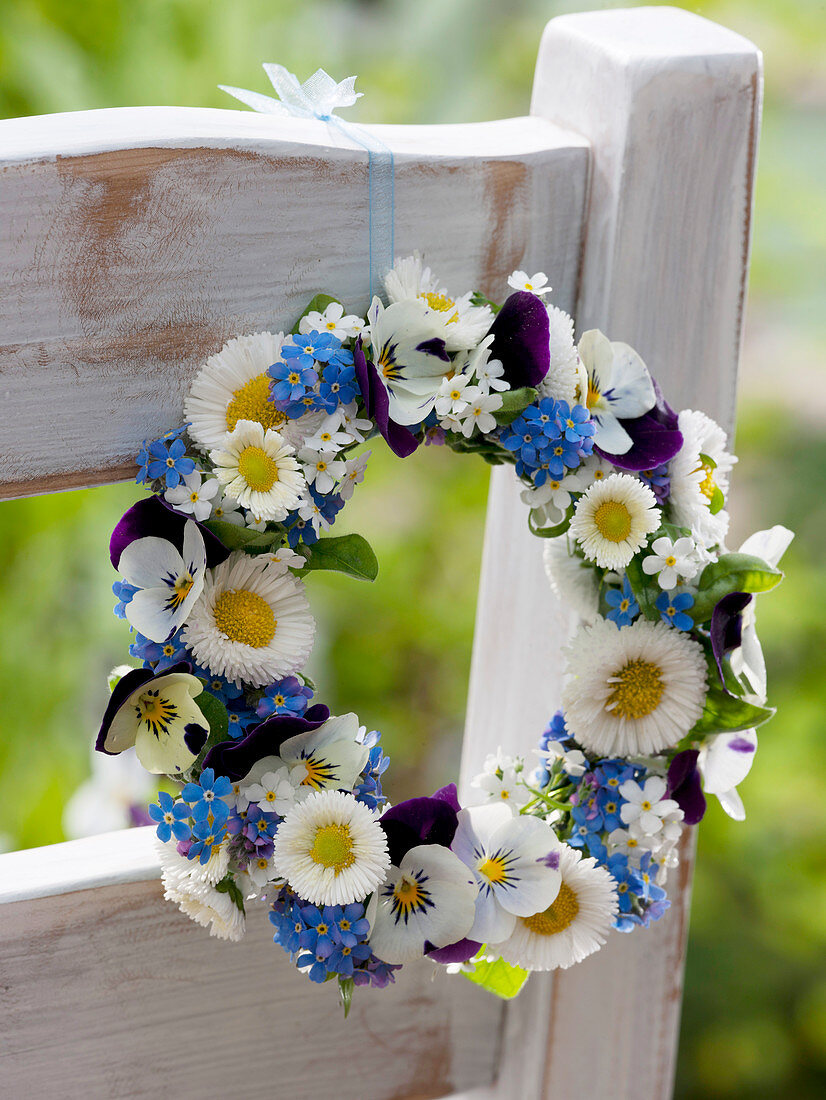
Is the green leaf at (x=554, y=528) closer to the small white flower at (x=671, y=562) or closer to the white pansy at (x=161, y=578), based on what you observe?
the small white flower at (x=671, y=562)

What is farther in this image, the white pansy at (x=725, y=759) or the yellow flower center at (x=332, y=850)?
the white pansy at (x=725, y=759)

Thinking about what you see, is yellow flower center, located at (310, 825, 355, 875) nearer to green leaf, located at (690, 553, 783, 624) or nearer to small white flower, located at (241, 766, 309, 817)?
small white flower, located at (241, 766, 309, 817)

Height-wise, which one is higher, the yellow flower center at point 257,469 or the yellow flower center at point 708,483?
the yellow flower center at point 257,469

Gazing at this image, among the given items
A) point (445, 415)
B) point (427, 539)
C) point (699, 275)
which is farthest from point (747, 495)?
point (445, 415)

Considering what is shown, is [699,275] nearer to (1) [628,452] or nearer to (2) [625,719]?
(1) [628,452]

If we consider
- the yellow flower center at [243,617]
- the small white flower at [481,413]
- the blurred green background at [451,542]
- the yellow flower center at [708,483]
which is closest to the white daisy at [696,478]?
the yellow flower center at [708,483]

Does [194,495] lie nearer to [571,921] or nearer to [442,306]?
[442,306]

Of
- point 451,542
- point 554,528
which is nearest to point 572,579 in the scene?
point 554,528

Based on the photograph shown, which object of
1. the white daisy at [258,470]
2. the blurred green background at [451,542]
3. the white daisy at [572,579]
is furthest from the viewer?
the blurred green background at [451,542]

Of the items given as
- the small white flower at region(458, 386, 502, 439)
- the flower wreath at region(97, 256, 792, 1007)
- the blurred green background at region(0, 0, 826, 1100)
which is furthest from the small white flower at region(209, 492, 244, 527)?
the blurred green background at region(0, 0, 826, 1100)
